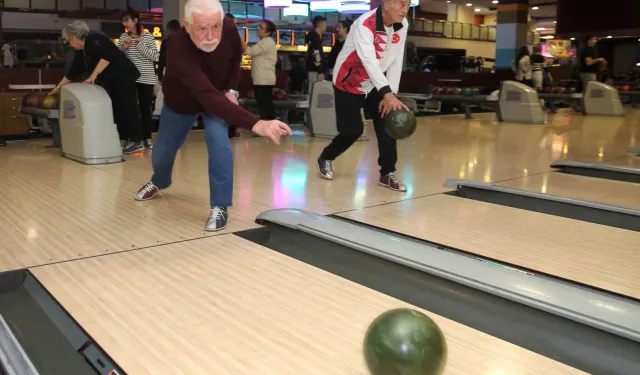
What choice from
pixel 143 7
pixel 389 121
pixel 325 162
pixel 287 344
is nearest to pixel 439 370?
pixel 287 344

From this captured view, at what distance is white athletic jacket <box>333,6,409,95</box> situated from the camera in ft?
10.3

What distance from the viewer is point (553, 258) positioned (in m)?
2.23

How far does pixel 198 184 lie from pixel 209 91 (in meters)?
1.26

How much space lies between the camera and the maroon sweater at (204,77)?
2.30 m

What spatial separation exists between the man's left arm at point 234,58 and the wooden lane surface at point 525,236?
773 millimetres

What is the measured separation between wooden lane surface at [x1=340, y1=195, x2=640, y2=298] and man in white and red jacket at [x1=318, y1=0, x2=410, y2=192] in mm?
452

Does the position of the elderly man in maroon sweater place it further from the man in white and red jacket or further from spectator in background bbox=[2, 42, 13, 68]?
spectator in background bbox=[2, 42, 13, 68]

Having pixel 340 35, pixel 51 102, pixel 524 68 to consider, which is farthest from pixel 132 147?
pixel 524 68

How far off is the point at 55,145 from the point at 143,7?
841 cm

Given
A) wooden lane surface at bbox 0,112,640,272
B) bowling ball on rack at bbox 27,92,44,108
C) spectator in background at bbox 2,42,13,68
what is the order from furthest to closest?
spectator in background at bbox 2,42,13,68, bowling ball on rack at bbox 27,92,44,108, wooden lane surface at bbox 0,112,640,272

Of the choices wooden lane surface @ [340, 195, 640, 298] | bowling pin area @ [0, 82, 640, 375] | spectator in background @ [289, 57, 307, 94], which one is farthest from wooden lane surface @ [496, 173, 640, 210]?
spectator in background @ [289, 57, 307, 94]

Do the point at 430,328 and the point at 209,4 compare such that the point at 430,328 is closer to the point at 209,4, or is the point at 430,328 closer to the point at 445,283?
the point at 445,283

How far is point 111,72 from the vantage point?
449cm

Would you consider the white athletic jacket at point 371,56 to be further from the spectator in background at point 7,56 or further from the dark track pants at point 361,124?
the spectator in background at point 7,56
